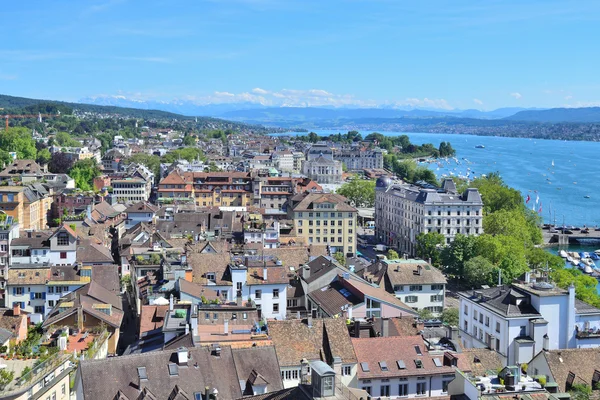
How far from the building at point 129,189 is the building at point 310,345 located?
62.0m

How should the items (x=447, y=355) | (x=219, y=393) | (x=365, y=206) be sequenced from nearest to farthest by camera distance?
(x=219, y=393)
(x=447, y=355)
(x=365, y=206)

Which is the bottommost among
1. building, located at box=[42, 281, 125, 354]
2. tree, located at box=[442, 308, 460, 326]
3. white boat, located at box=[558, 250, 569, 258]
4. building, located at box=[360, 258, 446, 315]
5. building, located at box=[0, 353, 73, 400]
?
white boat, located at box=[558, 250, 569, 258]

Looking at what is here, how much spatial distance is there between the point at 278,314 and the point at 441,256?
31.1 meters

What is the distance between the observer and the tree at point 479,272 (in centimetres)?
5653

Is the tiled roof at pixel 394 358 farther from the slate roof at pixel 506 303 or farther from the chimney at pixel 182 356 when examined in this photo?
the slate roof at pixel 506 303

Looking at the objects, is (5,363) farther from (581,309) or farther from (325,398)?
(581,309)

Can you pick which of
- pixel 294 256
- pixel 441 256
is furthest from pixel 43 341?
pixel 441 256

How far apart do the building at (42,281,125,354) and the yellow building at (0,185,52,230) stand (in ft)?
108

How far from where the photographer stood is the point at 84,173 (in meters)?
98.6

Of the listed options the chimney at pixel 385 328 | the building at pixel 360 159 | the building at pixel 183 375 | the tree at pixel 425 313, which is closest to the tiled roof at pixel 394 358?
the chimney at pixel 385 328

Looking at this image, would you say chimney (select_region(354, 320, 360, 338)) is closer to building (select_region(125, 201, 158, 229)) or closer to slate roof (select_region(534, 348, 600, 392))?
slate roof (select_region(534, 348, 600, 392))

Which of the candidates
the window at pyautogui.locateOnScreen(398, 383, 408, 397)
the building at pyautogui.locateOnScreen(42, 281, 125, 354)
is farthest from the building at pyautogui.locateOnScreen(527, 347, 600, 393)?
the building at pyautogui.locateOnScreen(42, 281, 125, 354)

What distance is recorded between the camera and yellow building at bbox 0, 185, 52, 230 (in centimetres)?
6425

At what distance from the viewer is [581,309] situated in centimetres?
3456
